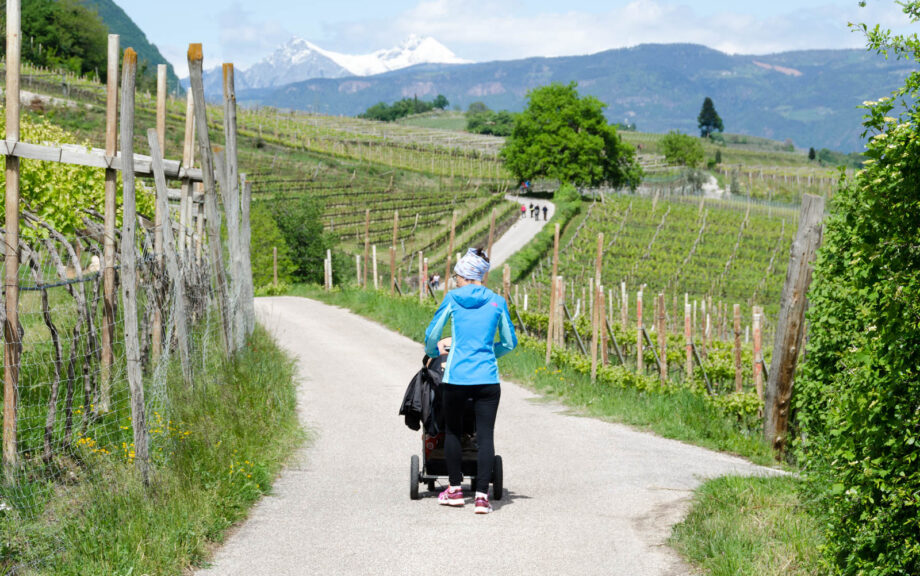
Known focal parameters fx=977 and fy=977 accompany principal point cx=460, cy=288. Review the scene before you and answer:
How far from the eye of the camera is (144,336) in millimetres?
8961

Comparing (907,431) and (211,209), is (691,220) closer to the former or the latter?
(211,209)

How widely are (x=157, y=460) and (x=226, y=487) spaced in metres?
0.60

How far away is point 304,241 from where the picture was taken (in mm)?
46812

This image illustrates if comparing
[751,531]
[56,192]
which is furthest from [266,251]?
[751,531]

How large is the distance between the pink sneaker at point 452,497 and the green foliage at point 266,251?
118 ft


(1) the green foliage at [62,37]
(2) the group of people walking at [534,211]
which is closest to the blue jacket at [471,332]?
(2) the group of people walking at [534,211]

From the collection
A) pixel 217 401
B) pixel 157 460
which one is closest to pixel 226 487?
pixel 157 460

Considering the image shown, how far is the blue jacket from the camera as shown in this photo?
691 cm

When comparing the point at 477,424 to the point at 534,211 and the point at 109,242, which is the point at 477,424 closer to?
the point at 109,242

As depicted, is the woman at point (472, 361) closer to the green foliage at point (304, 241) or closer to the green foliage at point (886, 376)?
the green foliage at point (886, 376)

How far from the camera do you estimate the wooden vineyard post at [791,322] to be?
8.77 m

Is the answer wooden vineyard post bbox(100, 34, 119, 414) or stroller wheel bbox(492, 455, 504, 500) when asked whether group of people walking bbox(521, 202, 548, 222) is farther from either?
stroller wheel bbox(492, 455, 504, 500)

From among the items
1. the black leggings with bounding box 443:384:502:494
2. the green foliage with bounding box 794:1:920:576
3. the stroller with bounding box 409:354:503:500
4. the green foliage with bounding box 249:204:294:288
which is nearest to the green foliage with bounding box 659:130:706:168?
the green foliage with bounding box 249:204:294:288

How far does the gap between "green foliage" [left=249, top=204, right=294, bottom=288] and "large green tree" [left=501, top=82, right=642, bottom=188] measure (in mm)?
39767
